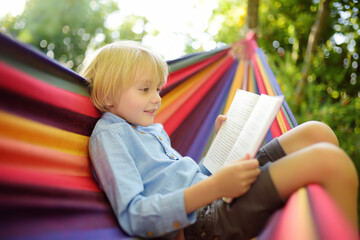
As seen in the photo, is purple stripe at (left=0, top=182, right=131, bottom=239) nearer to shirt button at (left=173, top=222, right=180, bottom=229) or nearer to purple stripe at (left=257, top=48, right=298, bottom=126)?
shirt button at (left=173, top=222, right=180, bottom=229)

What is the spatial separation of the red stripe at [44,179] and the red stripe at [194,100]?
1.93ft

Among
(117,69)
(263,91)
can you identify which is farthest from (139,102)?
(263,91)

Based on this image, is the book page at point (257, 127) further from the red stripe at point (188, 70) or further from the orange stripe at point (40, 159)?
the red stripe at point (188, 70)

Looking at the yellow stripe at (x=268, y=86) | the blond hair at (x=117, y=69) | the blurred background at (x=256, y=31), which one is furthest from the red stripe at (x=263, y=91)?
the blurred background at (x=256, y=31)

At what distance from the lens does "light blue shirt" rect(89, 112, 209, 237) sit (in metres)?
0.76

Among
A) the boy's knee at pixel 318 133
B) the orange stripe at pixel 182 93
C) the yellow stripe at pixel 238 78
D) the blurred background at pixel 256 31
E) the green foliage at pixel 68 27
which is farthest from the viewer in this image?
the green foliage at pixel 68 27

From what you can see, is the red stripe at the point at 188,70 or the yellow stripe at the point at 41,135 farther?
the red stripe at the point at 188,70

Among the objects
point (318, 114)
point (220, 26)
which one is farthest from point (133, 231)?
point (220, 26)

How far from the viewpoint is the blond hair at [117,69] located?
0.98 m

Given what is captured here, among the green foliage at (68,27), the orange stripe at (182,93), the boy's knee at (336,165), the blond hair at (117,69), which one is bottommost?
the green foliage at (68,27)

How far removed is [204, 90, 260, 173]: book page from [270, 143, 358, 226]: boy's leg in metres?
0.22

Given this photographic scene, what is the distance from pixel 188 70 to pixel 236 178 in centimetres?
92

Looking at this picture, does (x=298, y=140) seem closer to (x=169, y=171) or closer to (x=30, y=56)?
(x=169, y=171)

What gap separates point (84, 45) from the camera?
7.70 m
